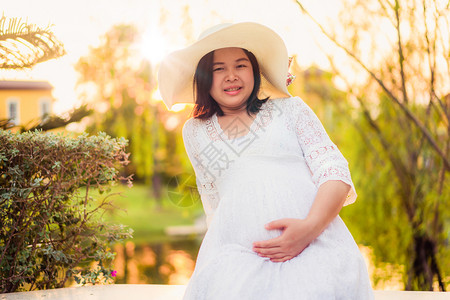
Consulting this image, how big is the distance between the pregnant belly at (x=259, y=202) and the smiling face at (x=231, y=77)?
0.30 m

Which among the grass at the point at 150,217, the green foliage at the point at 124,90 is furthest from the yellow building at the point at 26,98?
the green foliage at the point at 124,90

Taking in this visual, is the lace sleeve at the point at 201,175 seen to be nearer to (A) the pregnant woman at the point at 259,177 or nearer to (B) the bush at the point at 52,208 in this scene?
(A) the pregnant woman at the point at 259,177

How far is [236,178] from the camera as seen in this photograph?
1771mm

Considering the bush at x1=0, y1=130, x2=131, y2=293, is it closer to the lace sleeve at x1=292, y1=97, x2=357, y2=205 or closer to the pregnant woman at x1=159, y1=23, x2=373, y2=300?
the pregnant woman at x1=159, y1=23, x2=373, y2=300

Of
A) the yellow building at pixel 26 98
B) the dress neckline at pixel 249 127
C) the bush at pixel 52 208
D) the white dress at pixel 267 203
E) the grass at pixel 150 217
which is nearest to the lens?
the white dress at pixel 267 203

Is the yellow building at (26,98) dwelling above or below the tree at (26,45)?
above

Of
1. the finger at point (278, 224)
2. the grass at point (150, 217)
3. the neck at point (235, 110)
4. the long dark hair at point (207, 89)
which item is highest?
the long dark hair at point (207, 89)

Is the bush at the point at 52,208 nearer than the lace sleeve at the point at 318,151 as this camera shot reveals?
No

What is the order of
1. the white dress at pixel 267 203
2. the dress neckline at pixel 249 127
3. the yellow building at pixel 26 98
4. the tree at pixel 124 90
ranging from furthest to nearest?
the yellow building at pixel 26 98, the tree at pixel 124 90, the dress neckline at pixel 249 127, the white dress at pixel 267 203

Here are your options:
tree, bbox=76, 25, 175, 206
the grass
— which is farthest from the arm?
the grass

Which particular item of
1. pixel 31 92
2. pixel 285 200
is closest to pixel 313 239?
pixel 285 200

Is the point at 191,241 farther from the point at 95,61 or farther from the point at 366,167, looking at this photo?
the point at 366,167

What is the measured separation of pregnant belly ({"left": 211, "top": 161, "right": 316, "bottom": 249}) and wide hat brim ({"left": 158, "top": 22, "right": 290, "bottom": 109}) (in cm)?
40

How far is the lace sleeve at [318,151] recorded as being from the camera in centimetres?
166
